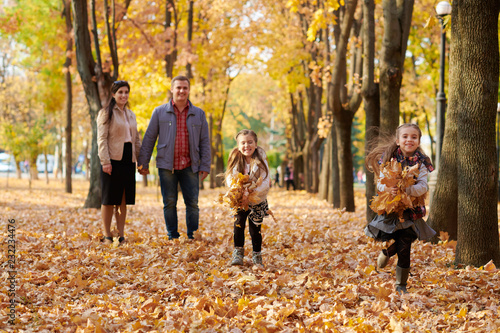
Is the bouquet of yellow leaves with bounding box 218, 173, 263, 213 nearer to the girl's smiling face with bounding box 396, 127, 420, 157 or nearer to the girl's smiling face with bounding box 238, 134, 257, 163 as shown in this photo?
the girl's smiling face with bounding box 238, 134, 257, 163

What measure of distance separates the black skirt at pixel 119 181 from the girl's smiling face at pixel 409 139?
→ 12.3ft

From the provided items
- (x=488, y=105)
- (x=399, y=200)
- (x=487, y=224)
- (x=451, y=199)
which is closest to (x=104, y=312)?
(x=399, y=200)

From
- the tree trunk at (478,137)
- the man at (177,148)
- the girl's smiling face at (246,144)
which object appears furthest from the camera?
the man at (177,148)

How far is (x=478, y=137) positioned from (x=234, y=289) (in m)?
2.97

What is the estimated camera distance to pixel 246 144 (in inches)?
201

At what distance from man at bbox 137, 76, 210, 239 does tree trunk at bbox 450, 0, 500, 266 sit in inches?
132

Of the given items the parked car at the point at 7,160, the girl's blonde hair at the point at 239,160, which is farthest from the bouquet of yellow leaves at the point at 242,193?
the parked car at the point at 7,160

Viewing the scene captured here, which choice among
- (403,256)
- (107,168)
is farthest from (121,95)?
(403,256)

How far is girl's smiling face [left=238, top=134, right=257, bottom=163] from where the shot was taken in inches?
201

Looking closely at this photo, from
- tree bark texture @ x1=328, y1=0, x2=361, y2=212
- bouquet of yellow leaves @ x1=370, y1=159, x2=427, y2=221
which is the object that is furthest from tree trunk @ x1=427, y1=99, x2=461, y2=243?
tree bark texture @ x1=328, y1=0, x2=361, y2=212

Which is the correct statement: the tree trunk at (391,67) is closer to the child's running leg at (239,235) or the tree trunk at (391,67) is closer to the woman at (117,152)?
the child's running leg at (239,235)

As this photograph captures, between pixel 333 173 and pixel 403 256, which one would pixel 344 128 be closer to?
pixel 333 173

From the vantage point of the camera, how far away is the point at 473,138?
504 centimetres

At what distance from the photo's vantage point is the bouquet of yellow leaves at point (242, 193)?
16.5 ft
